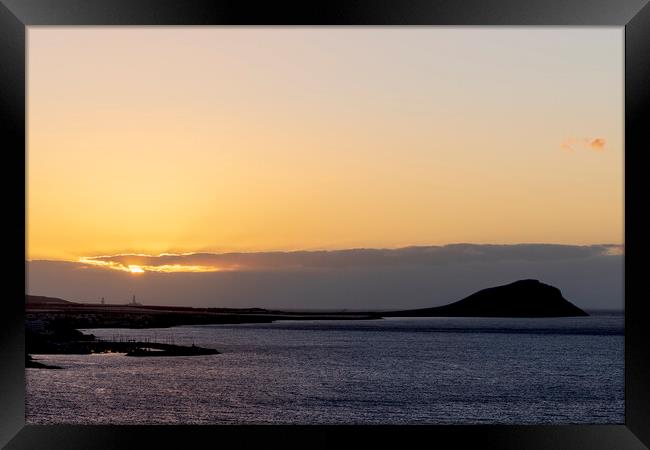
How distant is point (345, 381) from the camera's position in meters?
40.1

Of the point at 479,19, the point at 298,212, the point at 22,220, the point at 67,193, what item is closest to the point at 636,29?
the point at 479,19

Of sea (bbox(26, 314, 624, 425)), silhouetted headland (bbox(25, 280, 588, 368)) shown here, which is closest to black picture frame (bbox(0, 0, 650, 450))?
sea (bbox(26, 314, 624, 425))

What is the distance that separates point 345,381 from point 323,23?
37.9 m

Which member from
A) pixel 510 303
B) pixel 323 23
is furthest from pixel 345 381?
pixel 323 23

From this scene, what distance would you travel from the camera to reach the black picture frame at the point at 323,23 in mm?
3041

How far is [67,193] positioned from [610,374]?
102 ft

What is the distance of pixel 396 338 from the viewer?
2080 inches

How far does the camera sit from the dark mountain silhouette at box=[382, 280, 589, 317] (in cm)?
5394

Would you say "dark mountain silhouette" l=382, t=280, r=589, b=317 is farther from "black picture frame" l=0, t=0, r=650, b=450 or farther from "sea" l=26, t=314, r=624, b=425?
"black picture frame" l=0, t=0, r=650, b=450

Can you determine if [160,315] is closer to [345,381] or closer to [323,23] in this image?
[345,381]

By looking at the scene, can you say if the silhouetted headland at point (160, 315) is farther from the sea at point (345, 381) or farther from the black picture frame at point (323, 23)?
the black picture frame at point (323, 23)

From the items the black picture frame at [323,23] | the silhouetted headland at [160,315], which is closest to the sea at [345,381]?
the silhouetted headland at [160,315]

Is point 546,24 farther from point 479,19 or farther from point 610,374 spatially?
point 610,374

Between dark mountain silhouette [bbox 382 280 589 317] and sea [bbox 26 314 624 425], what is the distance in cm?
146
